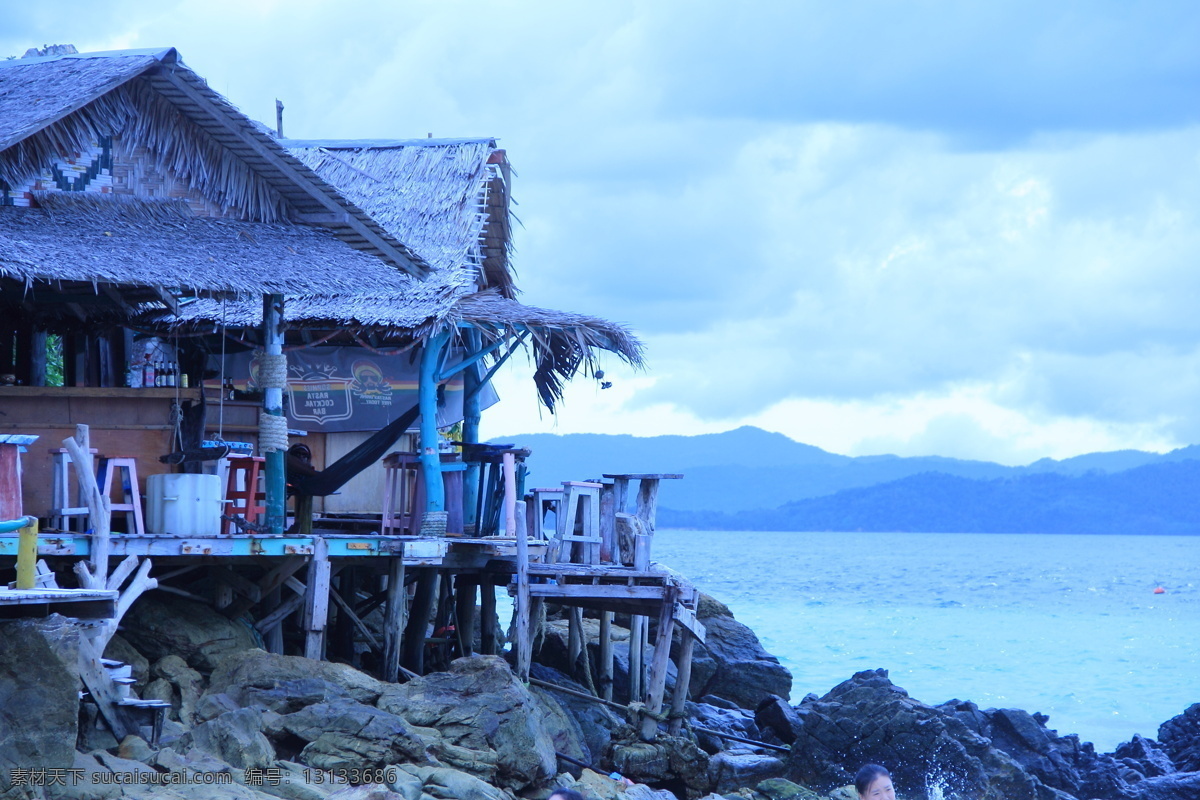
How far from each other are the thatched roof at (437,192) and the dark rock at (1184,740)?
10.4 m

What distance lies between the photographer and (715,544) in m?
124

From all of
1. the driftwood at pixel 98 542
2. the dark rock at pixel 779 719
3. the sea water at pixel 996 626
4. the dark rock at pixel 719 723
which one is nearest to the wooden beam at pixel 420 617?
the dark rock at pixel 719 723

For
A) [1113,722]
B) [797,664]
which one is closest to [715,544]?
[797,664]

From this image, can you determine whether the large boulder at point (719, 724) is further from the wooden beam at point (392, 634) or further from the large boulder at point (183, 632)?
the large boulder at point (183, 632)

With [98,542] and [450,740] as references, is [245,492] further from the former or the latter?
[450,740]

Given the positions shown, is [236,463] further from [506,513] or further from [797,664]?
[797,664]

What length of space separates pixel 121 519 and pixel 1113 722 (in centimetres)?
2168

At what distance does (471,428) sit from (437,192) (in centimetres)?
262

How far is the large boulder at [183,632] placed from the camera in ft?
35.0

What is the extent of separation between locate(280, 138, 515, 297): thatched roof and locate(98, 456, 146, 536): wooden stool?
4.00 m

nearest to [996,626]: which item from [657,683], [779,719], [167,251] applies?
[779,719]

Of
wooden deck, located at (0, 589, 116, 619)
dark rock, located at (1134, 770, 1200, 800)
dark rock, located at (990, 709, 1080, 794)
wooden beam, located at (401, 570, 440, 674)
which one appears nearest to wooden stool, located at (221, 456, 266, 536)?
wooden deck, located at (0, 589, 116, 619)

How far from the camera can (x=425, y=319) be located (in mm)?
11797

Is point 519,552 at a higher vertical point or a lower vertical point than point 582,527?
lower
